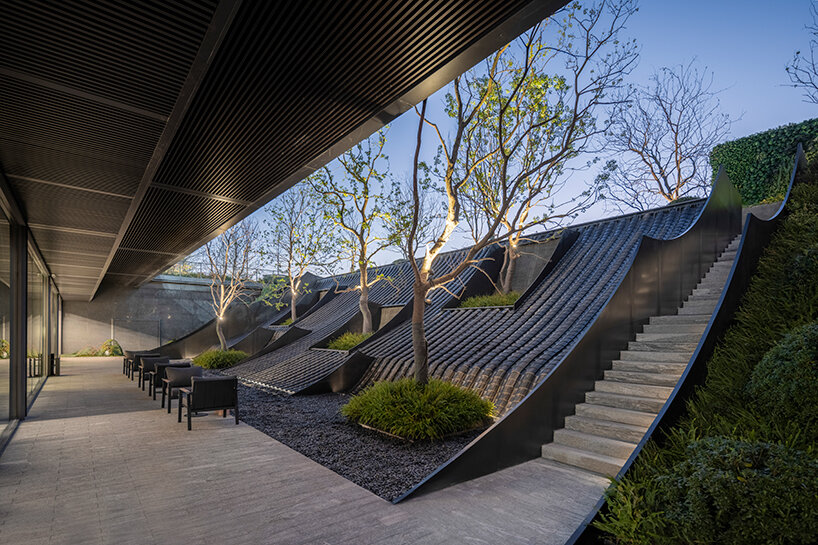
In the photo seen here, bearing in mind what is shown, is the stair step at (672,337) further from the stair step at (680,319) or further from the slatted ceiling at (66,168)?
the slatted ceiling at (66,168)

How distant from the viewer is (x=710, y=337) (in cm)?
412

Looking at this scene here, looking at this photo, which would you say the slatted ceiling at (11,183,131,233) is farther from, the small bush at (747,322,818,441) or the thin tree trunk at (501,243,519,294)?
the thin tree trunk at (501,243,519,294)

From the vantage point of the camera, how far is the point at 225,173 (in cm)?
478

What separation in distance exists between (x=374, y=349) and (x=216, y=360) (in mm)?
6444

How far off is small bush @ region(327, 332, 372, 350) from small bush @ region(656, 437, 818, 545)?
27.4 ft

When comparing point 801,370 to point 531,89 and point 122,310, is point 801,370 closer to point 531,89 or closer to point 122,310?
point 531,89

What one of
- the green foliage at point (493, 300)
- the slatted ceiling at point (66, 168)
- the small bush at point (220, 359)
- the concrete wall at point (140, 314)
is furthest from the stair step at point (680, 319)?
the concrete wall at point (140, 314)

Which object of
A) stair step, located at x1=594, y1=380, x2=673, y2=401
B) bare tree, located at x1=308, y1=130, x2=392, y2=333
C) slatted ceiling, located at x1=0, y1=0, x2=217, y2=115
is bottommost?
stair step, located at x1=594, y1=380, x2=673, y2=401

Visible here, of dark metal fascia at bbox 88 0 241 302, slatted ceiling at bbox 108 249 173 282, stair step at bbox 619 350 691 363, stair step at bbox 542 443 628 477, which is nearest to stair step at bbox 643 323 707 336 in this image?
stair step at bbox 619 350 691 363

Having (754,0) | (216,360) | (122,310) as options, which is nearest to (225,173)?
(216,360)

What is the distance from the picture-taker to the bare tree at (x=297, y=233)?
15.2m

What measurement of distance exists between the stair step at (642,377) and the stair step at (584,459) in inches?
46.4

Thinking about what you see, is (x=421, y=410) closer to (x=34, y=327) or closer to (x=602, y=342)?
(x=602, y=342)

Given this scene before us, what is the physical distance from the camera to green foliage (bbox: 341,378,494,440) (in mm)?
5242
